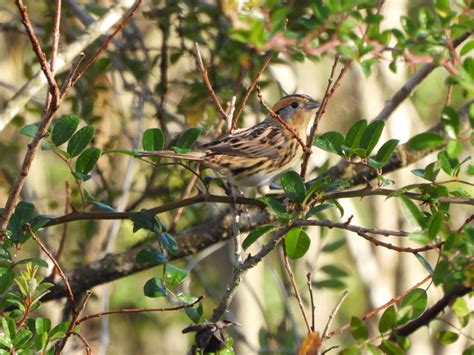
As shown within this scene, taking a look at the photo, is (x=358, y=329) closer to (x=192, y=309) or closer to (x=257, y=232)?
(x=257, y=232)

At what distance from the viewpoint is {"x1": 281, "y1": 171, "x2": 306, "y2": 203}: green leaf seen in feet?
7.51

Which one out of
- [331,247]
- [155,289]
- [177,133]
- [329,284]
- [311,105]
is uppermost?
[155,289]

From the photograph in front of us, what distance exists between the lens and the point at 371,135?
2.43 m

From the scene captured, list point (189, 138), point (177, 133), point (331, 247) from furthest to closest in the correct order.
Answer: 1. point (331, 247)
2. point (177, 133)
3. point (189, 138)

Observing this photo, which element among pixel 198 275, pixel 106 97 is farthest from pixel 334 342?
pixel 106 97

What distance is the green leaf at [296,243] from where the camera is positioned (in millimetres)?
2252

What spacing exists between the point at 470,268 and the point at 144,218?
1.04 m

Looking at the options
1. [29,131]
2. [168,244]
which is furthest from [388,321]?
[29,131]

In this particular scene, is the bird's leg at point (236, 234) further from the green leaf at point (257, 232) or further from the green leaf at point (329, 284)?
the green leaf at point (329, 284)

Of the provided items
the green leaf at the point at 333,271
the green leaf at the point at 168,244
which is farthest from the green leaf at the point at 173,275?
the green leaf at the point at 333,271

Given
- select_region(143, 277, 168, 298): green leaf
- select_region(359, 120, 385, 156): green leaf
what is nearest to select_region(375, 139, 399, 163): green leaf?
select_region(359, 120, 385, 156): green leaf

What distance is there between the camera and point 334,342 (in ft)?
24.2

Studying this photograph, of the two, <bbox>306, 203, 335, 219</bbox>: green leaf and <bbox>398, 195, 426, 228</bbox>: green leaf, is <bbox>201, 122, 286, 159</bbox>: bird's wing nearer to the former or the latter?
<bbox>306, 203, 335, 219</bbox>: green leaf

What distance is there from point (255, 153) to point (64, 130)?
1345 millimetres
